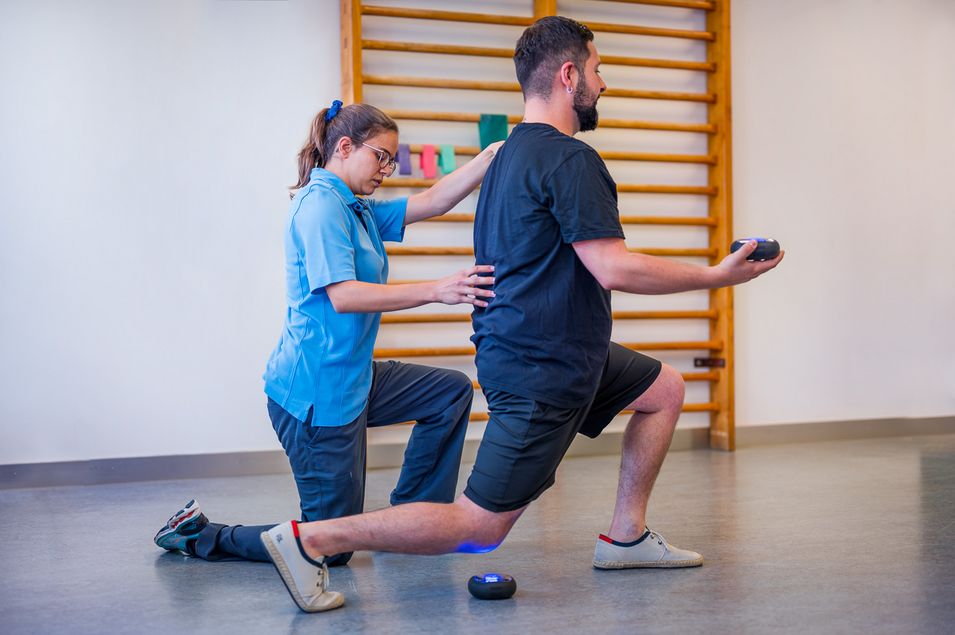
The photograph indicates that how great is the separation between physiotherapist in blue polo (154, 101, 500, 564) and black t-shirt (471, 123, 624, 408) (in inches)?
9.1

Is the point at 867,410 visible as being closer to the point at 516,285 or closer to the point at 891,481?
the point at 891,481

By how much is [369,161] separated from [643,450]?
1.05 m

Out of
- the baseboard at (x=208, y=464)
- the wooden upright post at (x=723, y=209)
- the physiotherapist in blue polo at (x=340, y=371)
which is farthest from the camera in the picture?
the wooden upright post at (x=723, y=209)

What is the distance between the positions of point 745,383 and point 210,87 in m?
2.90

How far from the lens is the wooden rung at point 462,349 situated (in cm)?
423

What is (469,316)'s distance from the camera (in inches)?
175

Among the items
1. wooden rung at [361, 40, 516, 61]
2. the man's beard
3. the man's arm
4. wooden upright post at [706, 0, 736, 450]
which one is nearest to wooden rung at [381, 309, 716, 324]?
wooden upright post at [706, 0, 736, 450]

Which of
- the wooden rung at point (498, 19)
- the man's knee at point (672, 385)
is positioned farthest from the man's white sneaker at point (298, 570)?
the wooden rung at point (498, 19)

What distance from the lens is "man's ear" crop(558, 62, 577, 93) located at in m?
2.24

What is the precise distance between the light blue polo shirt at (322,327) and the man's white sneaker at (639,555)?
72 cm

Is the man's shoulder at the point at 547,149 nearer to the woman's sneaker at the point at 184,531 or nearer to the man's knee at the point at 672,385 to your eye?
the man's knee at the point at 672,385

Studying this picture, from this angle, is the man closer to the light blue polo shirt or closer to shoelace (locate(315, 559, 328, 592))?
shoelace (locate(315, 559, 328, 592))

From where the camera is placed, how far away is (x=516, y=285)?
7.15 feet

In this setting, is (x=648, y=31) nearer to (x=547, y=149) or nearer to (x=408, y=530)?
(x=547, y=149)
